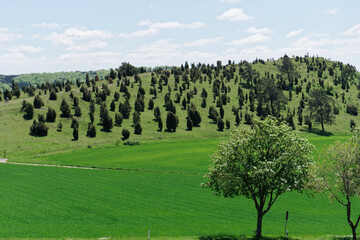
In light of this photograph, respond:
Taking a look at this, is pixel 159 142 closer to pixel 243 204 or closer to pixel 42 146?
Answer: pixel 42 146

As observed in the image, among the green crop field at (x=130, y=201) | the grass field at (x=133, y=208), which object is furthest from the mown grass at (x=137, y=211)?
the green crop field at (x=130, y=201)

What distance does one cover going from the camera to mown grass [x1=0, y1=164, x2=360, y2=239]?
108ft

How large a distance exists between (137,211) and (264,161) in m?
18.5

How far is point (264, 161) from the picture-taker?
29.9 m

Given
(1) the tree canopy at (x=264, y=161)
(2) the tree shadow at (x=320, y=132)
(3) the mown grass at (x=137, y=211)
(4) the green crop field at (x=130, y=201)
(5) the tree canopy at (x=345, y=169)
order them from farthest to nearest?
(2) the tree shadow at (x=320, y=132) → (4) the green crop field at (x=130, y=201) → (3) the mown grass at (x=137, y=211) → (1) the tree canopy at (x=264, y=161) → (5) the tree canopy at (x=345, y=169)

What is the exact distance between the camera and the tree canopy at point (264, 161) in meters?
29.5

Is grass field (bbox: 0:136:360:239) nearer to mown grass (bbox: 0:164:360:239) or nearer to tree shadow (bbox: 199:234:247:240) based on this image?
mown grass (bbox: 0:164:360:239)

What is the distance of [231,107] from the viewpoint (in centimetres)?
17700

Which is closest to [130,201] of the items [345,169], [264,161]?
[264,161]

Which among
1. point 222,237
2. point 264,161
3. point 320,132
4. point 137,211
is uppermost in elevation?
point 264,161

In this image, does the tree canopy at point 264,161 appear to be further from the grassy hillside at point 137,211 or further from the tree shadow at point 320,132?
the tree shadow at point 320,132

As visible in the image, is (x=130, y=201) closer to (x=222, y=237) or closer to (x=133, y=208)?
(x=133, y=208)

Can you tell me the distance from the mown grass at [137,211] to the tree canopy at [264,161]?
6565mm

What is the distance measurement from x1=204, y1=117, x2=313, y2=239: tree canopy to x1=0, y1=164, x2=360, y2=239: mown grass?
6.57m
